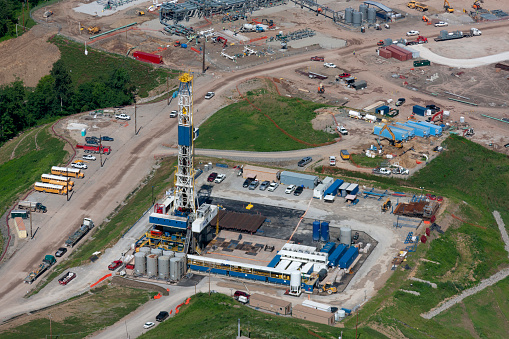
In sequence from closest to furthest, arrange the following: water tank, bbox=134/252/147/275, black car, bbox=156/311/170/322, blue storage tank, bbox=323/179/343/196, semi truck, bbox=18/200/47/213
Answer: black car, bbox=156/311/170/322, water tank, bbox=134/252/147/275, blue storage tank, bbox=323/179/343/196, semi truck, bbox=18/200/47/213

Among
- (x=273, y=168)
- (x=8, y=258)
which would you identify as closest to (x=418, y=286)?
(x=273, y=168)

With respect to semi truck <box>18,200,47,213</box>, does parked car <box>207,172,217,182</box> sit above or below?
above

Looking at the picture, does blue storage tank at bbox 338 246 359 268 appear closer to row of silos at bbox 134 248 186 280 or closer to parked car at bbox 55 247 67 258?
row of silos at bbox 134 248 186 280

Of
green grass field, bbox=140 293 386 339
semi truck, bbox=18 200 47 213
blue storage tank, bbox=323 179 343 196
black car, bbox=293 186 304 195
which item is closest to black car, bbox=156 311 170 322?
green grass field, bbox=140 293 386 339

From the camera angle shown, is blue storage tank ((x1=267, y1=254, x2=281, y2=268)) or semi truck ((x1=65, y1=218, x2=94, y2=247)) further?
semi truck ((x1=65, y1=218, x2=94, y2=247))

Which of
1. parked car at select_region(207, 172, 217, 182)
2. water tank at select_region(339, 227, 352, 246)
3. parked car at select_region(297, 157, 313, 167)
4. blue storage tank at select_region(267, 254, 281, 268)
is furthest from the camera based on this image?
parked car at select_region(297, 157, 313, 167)

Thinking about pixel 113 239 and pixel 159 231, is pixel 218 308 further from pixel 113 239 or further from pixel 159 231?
pixel 113 239

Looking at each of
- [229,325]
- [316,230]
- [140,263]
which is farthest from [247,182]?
[229,325]
